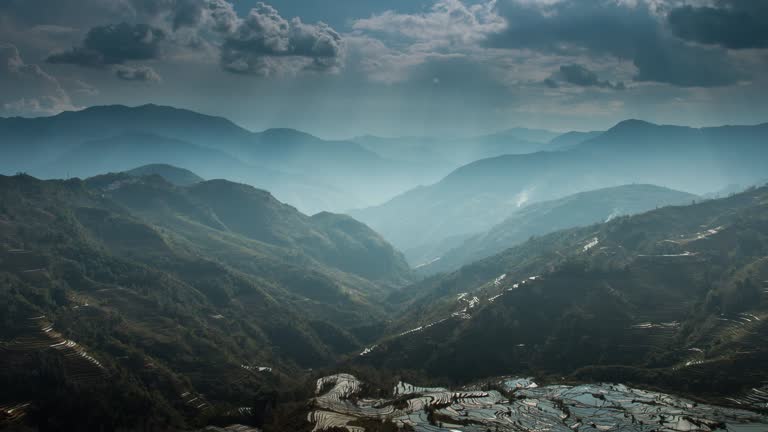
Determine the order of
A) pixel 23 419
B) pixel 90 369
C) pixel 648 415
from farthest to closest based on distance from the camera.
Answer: pixel 90 369
pixel 23 419
pixel 648 415

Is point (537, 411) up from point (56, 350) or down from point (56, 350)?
down

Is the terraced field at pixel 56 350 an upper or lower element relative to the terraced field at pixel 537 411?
upper

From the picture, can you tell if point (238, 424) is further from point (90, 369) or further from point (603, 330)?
point (603, 330)

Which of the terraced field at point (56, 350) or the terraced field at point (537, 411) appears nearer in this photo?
the terraced field at point (537, 411)

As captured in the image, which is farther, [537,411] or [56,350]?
[56,350]

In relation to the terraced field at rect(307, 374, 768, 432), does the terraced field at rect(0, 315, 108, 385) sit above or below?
above

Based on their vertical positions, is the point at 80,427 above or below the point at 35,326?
below

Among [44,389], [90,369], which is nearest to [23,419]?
[44,389]

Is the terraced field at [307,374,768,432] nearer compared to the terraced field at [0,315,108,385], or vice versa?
the terraced field at [307,374,768,432]
